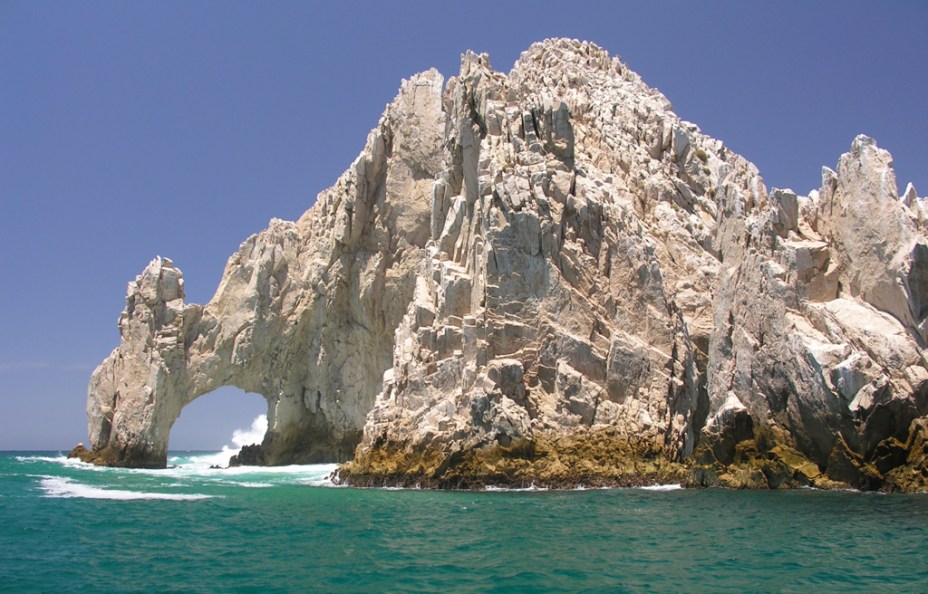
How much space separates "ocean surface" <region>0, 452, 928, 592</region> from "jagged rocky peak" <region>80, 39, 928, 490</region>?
3.67 metres

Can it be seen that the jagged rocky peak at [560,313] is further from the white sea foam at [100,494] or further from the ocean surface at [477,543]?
the white sea foam at [100,494]

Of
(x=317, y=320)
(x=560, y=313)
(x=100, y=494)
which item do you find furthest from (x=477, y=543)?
(x=317, y=320)

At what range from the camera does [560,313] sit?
109ft

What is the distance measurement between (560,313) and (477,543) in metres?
17.8

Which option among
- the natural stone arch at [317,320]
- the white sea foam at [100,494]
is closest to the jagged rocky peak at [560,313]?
the natural stone arch at [317,320]

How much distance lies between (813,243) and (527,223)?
12.1 meters

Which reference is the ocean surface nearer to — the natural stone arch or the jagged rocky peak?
the jagged rocky peak

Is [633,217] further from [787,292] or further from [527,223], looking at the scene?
[787,292]

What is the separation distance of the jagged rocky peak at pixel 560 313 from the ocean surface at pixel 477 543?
12.0 feet

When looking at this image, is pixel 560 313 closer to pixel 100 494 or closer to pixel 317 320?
pixel 100 494

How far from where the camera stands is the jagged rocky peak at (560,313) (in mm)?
26047

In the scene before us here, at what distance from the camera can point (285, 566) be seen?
14.6 meters

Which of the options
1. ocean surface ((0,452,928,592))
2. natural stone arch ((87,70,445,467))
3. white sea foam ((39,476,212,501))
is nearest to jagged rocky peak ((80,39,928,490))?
natural stone arch ((87,70,445,467))

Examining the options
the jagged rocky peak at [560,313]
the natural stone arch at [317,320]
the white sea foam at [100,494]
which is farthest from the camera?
the natural stone arch at [317,320]
